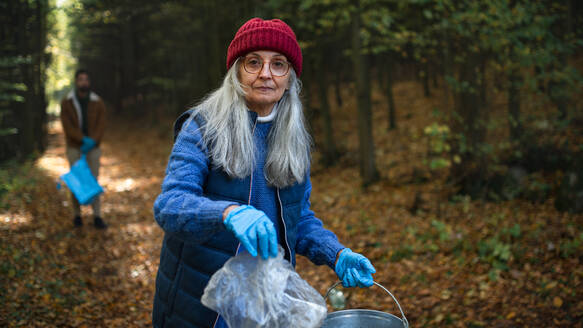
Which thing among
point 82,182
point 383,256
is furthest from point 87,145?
point 383,256

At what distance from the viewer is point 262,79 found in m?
2.13

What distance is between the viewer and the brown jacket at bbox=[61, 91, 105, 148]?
7.24m

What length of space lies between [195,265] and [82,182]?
233 inches

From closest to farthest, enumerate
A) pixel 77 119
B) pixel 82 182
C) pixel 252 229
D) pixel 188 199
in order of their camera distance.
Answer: pixel 252 229 < pixel 188 199 < pixel 82 182 < pixel 77 119

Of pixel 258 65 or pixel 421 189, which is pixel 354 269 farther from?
pixel 421 189

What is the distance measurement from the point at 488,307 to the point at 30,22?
13936 mm

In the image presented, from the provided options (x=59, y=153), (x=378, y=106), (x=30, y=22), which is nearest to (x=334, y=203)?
(x=30, y=22)

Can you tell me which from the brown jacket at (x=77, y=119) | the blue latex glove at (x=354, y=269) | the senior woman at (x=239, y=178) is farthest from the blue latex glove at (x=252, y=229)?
the brown jacket at (x=77, y=119)

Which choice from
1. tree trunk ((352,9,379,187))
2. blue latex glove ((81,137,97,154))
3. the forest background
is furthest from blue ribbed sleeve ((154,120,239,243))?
tree trunk ((352,9,379,187))

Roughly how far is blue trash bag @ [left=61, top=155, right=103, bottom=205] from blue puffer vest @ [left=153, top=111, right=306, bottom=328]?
552cm

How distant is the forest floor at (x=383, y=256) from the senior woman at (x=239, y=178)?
120 inches

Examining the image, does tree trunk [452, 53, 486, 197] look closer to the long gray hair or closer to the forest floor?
the forest floor

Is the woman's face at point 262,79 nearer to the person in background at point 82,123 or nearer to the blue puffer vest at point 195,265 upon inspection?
the blue puffer vest at point 195,265

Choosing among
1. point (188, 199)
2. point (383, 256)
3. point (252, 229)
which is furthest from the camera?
point (383, 256)
